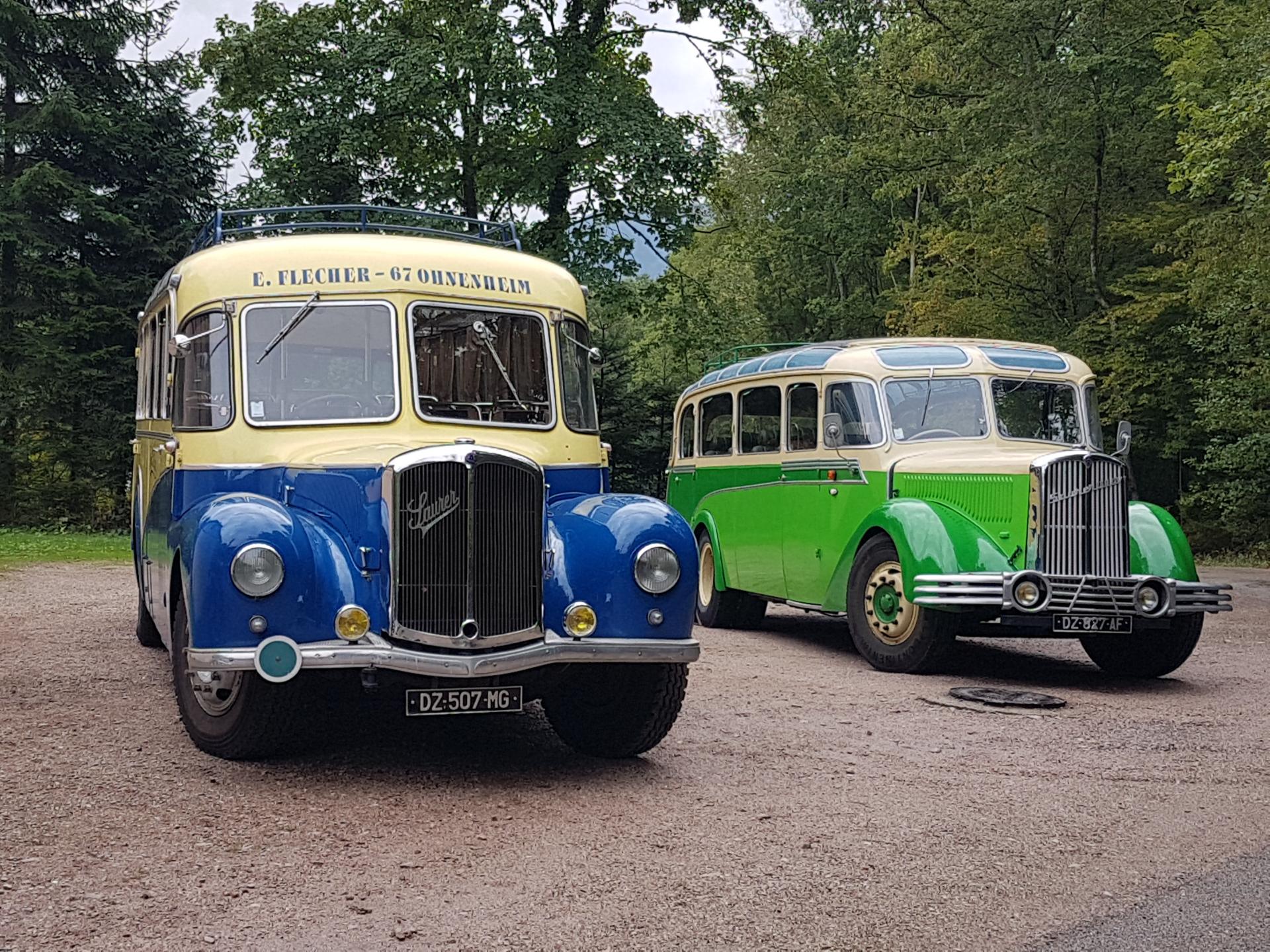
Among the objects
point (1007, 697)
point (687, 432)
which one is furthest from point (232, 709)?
point (687, 432)

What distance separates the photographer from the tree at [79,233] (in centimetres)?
2969

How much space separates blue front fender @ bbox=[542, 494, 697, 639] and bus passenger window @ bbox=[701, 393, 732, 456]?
24.9ft

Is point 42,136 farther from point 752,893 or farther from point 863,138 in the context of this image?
point 752,893

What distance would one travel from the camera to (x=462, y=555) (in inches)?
260

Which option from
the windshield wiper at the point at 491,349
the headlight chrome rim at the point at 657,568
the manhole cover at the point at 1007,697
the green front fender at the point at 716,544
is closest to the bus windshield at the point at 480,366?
the windshield wiper at the point at 491,349

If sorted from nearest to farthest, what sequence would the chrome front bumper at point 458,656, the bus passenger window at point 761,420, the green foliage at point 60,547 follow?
1. the chrome front bumper at point 458,656
2. the bus passenger window at point 761,420
3. the green foliage at point 60,547

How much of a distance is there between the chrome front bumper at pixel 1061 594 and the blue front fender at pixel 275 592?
16.1 feet

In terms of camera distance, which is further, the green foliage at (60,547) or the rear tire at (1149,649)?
the green foliage at (60,547)

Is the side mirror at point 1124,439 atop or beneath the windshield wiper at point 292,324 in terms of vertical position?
beneath

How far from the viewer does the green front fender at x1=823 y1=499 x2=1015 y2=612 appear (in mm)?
10242

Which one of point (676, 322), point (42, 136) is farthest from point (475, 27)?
point (42, 136)

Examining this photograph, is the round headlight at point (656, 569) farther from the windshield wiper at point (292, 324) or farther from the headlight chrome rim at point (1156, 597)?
the headlight chrome rim at point (1156, 597)

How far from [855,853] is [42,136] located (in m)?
30.2

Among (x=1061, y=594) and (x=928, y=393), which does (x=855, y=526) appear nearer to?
(x=928, y=393)
